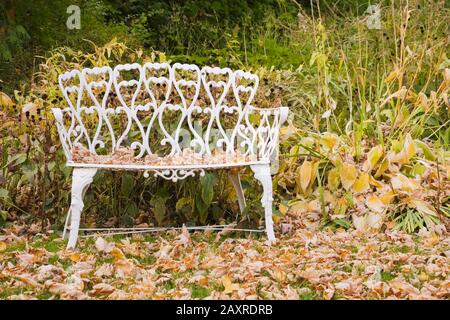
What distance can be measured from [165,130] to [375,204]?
1.19 metres

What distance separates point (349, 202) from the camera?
4879mm

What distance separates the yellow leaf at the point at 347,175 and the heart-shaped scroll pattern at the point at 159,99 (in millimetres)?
949

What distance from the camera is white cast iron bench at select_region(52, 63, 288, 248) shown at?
14.5 feet

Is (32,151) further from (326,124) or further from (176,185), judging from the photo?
(326,124)

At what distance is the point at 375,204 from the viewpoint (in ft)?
15.6

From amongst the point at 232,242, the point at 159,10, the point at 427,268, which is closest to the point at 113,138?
the point at 232,242

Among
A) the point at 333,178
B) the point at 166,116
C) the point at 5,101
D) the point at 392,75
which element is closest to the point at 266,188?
the point at 333,178

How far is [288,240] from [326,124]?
1.30m

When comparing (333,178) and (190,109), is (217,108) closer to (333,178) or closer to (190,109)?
(190,109)

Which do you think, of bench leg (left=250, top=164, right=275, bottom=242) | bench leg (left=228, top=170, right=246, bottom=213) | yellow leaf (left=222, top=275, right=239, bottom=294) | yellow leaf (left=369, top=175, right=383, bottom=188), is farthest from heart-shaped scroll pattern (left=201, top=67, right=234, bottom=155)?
yellow leaf (left=222, top=275, right=239, bottom=294)

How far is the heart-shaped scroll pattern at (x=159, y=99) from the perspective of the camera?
4.64 m

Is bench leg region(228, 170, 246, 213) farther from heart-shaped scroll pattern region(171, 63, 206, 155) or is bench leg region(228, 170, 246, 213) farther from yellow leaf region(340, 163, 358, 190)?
yellow leaf region(340, 163, 358, 190)

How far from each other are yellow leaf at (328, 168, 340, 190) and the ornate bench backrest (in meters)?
0.41

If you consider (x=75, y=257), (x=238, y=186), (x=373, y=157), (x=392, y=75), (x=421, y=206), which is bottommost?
(x=75, y=257)
